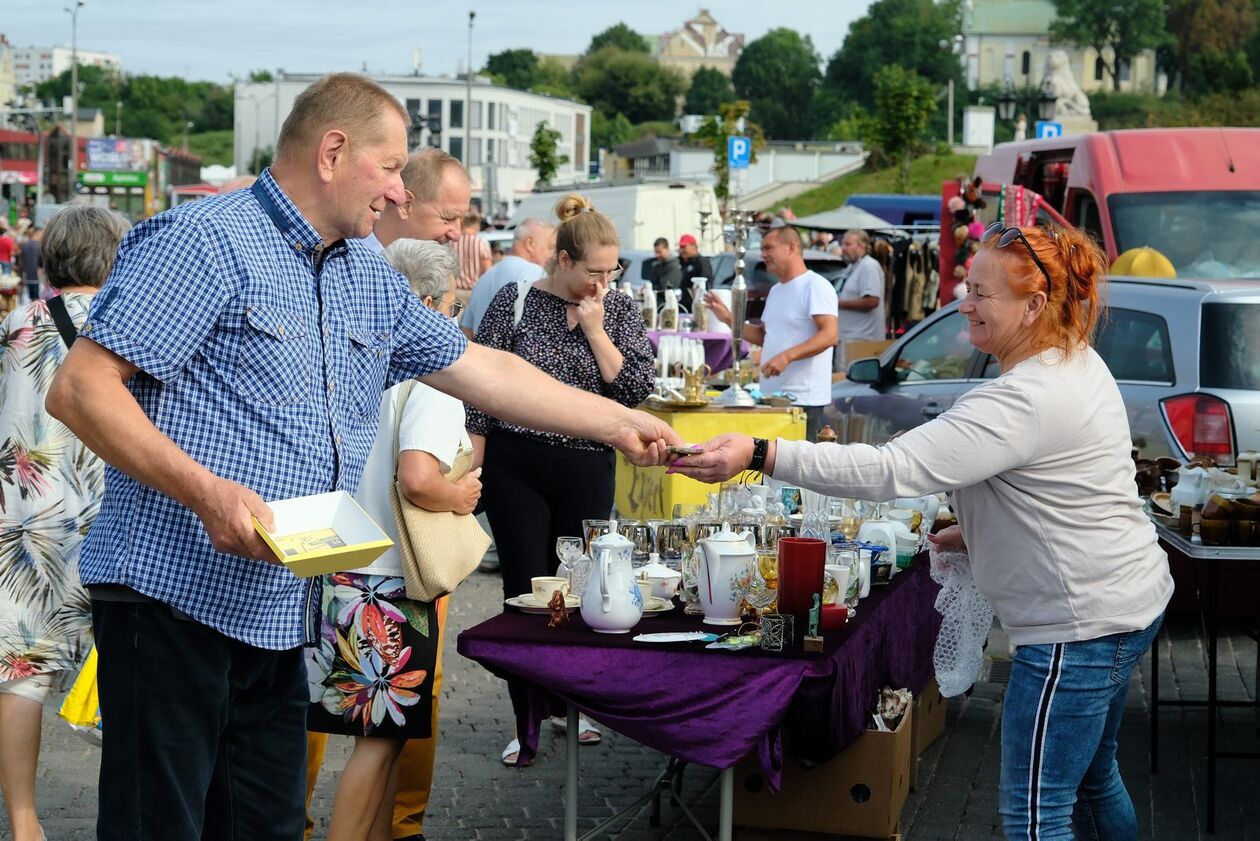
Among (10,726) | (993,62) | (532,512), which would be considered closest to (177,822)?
(10,726)

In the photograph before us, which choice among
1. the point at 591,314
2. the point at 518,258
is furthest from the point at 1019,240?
the point at 518,258

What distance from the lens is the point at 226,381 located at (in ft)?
9.68

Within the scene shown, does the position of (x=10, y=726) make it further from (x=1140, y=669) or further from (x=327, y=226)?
(x=1140, y=669)

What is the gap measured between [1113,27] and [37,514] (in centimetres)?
14047

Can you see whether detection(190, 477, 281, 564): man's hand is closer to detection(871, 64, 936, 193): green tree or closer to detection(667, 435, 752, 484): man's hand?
detection(667, 435, 752, 484): man's hand

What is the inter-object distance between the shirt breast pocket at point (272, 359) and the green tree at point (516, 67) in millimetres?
178522

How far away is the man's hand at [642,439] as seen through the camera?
4.11m

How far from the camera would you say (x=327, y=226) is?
314 centimetres

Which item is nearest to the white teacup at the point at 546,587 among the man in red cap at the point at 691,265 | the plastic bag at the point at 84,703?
the plastic bag at the point at 84,703

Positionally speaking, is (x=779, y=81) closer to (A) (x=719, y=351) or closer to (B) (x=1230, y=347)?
(A) (x=719, y=351)

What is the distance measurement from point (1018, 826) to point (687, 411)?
17.5ft

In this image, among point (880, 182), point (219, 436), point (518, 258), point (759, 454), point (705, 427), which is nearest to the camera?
point (219, 436)

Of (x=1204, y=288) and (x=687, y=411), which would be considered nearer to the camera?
(x=1204, y=288)

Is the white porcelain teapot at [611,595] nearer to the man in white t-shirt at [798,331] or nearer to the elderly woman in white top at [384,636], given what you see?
the elderly woman in white top at [384,636]
